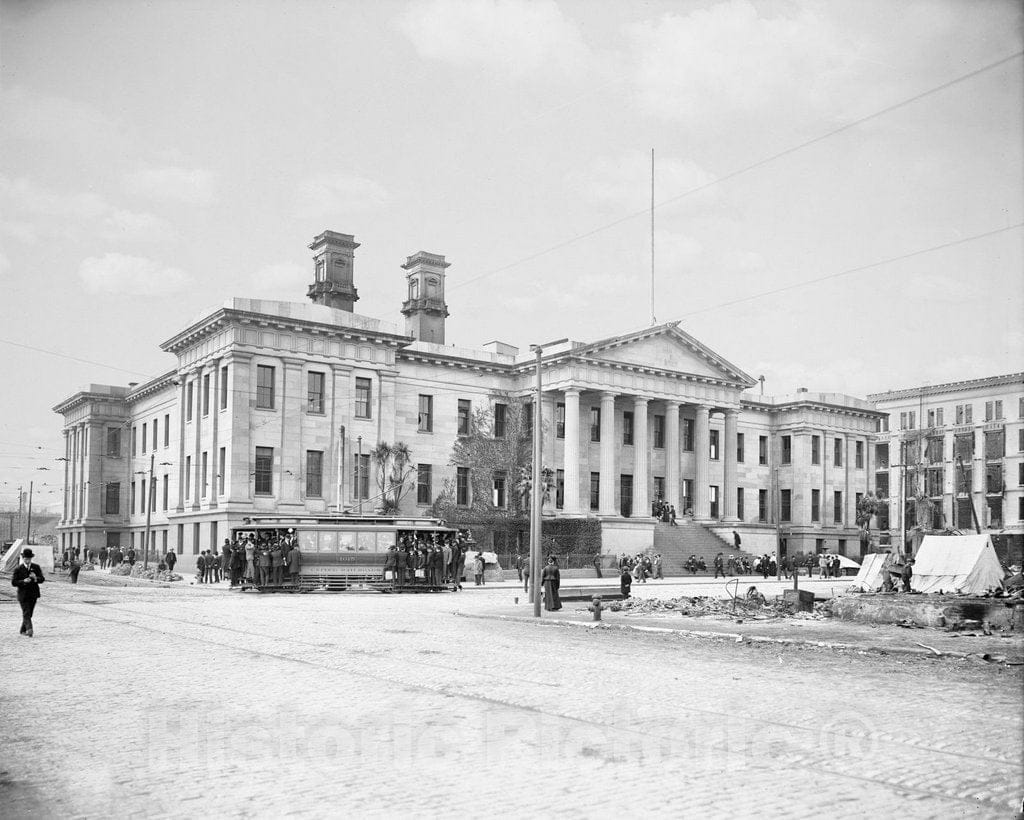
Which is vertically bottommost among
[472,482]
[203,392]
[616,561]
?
[616,561]

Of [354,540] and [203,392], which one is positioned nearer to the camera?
[354,540]

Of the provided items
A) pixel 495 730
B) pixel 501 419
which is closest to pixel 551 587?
pixel 495 730

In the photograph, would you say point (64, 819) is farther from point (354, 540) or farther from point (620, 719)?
point (354, 540)

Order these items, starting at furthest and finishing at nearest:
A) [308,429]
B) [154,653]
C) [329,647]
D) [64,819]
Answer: [308,429] < [329,647] < [154,653] < [64,819]

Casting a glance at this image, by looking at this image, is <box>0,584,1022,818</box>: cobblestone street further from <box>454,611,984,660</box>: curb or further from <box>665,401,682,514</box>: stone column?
<box>665,401,682,514</box>: stone column

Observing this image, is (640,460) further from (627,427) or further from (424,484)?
(424,484)

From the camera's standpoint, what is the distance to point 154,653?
16438 mm

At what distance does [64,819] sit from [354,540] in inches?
1277

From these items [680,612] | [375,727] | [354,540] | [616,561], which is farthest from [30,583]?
[616,561]

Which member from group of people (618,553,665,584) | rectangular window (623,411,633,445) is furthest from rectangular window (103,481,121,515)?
group of people (618,553,665,584)

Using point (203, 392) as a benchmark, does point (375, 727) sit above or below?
below

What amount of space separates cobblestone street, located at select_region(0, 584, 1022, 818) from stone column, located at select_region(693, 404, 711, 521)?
5389cm

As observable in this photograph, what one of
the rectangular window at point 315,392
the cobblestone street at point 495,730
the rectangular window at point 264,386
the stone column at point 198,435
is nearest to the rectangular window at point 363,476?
the rectangular window at point 315,392

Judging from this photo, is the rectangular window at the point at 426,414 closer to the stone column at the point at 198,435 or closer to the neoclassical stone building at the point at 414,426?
the neoclassical stone building at the point at 414,426
